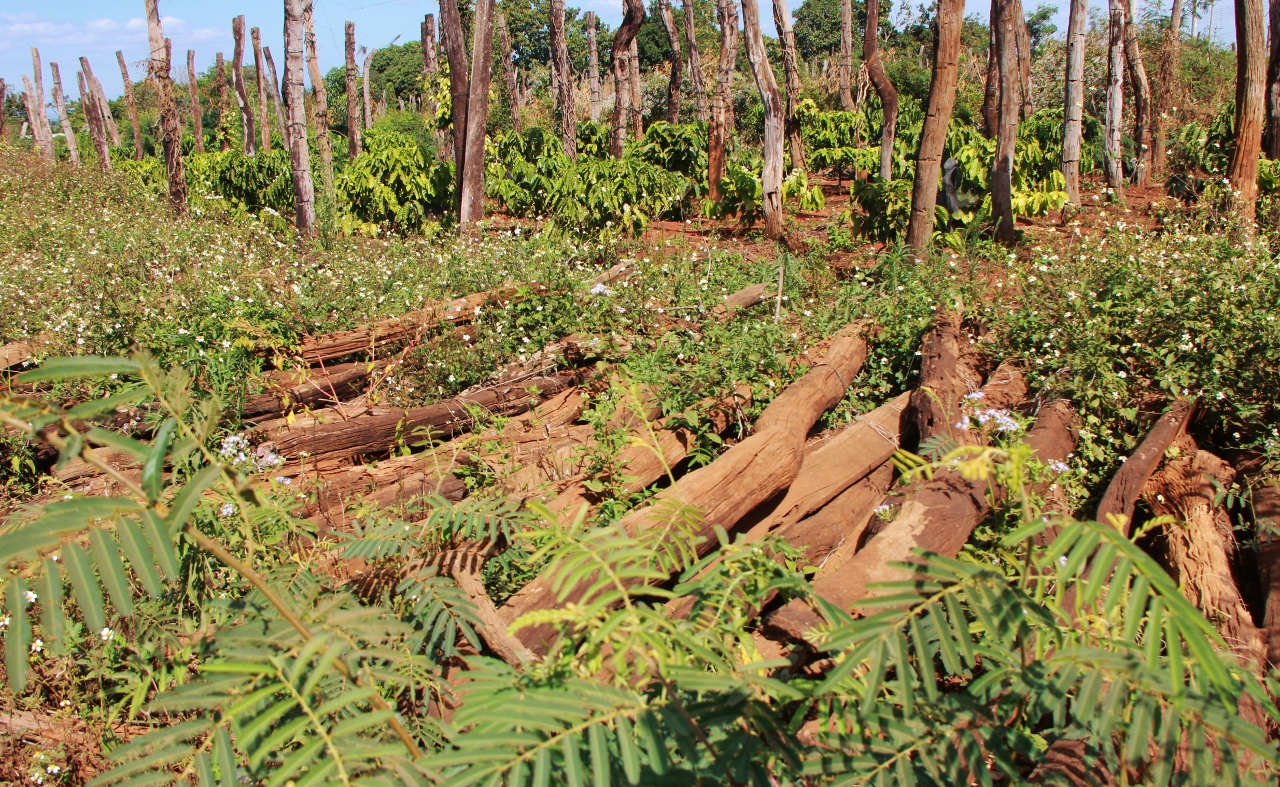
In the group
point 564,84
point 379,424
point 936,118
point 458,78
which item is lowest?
point 379,424

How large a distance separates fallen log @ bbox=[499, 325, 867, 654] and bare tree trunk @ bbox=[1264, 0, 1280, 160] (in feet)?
21.3

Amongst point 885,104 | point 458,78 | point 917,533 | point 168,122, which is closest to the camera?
point 917,533

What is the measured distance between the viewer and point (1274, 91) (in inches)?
312

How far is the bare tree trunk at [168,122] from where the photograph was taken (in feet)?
33.7

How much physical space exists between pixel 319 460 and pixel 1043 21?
1627 inches

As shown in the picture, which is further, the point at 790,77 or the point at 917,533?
the point at 790,77

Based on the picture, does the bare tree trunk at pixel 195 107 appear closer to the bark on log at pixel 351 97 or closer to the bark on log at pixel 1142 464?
the bark on log at pixel 351 97

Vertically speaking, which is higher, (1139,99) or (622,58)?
(622,58)

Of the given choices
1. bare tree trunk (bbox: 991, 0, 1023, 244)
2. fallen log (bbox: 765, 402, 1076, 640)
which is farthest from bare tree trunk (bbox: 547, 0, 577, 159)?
fallen log (bbox: 765, 402, 1076, 640)

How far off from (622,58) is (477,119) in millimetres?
4028

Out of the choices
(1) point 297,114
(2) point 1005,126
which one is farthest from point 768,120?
(1) point 297,114

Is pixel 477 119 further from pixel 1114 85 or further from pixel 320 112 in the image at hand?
pixel 1114 85

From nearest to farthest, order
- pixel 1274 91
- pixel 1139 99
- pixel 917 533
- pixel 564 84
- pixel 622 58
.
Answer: pixel 917 533
pixel 1274 91
pixel 1139 99
pixel 622 58
pixel 564 84

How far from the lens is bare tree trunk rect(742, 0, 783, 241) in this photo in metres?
9.01
